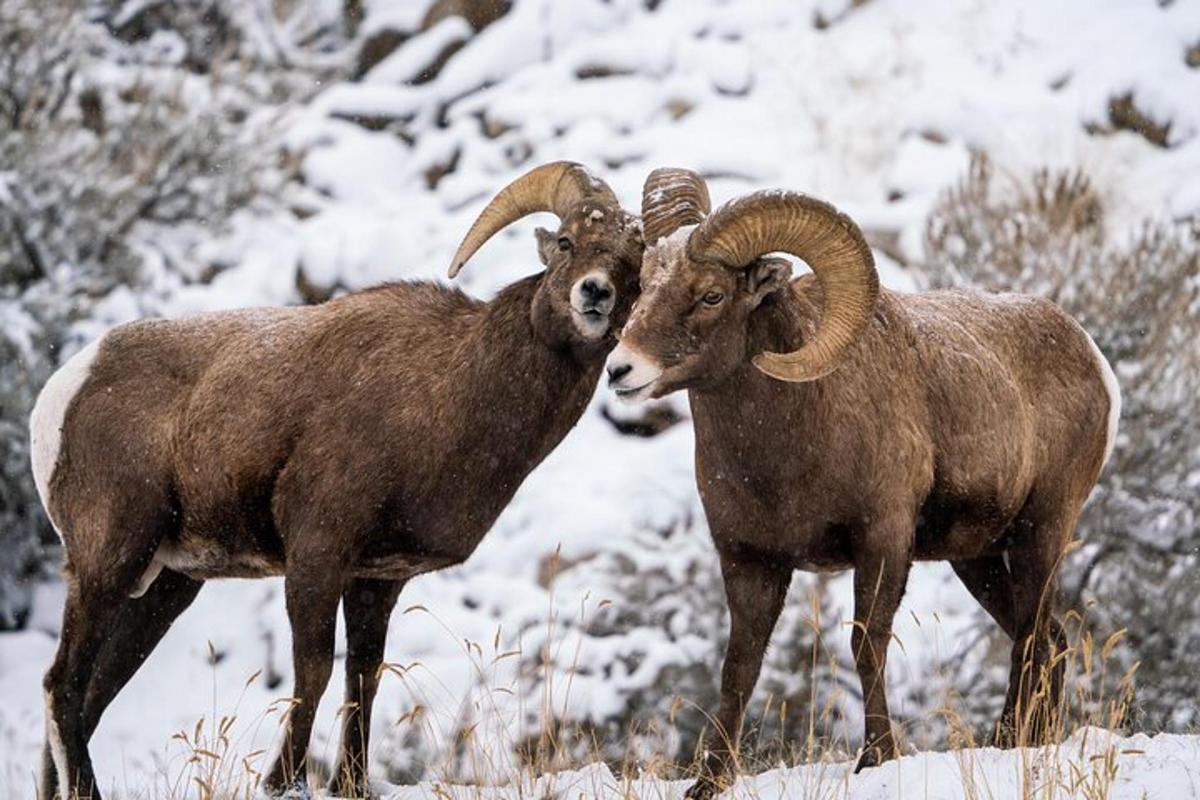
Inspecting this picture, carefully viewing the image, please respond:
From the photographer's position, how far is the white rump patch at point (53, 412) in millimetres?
6309

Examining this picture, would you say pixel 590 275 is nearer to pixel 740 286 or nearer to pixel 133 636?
pixel 740 286

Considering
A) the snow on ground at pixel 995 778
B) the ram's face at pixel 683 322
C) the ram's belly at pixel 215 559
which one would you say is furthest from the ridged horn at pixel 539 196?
the snow on ground at pixel 995 778

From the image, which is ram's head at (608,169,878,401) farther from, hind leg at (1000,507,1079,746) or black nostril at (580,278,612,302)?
hind leg at (1000,507,1079,746)

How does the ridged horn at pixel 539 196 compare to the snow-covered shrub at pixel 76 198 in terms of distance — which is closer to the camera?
the ridged horn at pixel 539 196

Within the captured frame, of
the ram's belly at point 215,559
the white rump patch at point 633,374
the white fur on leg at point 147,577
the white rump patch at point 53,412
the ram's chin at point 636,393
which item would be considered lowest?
the white fur on leg at point 147,577

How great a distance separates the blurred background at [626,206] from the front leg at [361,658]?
2.38 ft

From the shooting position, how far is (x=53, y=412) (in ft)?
20.8

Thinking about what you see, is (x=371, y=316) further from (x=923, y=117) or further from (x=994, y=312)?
(x=923, y=117)

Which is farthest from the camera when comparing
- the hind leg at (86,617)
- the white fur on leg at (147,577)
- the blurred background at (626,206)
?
the blurred background at (626,206)

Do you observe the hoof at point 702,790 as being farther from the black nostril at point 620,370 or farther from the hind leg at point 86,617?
the hind leg at point 86,617

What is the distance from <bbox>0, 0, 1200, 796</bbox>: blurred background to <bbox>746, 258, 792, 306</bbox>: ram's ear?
1.47 m

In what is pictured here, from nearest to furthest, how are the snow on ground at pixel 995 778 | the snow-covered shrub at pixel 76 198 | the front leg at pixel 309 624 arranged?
the snow on ground at pixel 995 778 → the front leg at pixel 309 624 → the snow-covered shrub at pixel 76 198

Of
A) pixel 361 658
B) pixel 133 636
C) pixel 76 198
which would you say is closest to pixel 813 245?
pixel 361 658

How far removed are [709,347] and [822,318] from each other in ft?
1.17
